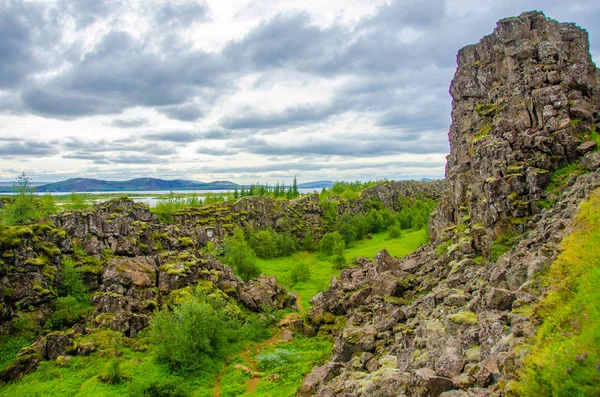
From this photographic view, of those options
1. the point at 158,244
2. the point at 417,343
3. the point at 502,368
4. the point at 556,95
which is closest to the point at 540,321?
the point at 502,368

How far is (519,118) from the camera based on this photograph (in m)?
38.9

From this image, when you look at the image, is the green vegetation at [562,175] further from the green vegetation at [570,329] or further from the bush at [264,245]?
the bush at [264,245]

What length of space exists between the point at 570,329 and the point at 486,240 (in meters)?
24.5

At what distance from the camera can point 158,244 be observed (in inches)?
2633

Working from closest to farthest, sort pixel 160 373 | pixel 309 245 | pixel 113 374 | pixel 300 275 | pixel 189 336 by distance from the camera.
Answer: pixel 113 374
pixel 160 373
pixel 189 336
pixel 300 275
pixel 309 245

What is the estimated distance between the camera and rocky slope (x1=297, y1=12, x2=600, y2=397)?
16844mm

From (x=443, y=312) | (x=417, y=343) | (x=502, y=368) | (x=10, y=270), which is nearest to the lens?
(x=502, y=368)

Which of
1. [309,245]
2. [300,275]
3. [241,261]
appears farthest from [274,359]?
[309,245]

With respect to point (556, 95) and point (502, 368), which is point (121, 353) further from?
point (556, 95)

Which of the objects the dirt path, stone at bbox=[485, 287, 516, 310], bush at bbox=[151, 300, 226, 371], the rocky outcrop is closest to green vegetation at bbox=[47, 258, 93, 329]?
bush at bbox=[151, 300, 226, 371]

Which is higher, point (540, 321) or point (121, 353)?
point (540, 321)

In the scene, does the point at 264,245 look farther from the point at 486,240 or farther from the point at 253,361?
the point at 486,240

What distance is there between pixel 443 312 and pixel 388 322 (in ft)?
22.8

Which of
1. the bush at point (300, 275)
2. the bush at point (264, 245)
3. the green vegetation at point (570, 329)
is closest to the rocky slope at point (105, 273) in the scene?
the bush at point (300, 275)
